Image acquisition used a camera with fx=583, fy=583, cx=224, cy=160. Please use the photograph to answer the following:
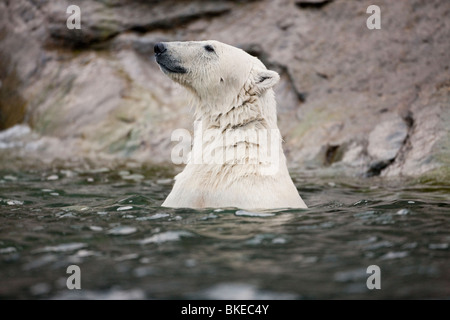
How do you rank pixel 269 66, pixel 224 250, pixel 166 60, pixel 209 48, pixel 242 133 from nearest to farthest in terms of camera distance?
pixel 224 250, pixel 242 133, pixel 166 60, pixel 209 48, pixel 269 66

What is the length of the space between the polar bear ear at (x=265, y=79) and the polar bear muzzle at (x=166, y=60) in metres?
0.63

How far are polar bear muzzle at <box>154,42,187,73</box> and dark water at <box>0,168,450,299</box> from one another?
1123mm

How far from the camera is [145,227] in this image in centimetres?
374

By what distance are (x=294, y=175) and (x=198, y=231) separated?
378 cm

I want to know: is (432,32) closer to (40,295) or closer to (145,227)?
(145,227)

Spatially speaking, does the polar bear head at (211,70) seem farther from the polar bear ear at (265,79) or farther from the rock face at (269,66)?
the rock face at (269,66)

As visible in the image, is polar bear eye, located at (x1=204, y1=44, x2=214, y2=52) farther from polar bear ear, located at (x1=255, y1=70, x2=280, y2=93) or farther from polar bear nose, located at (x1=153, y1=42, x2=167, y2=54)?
polar bear ear, located at (x1=255, y1=70, x2=280, y2=93)

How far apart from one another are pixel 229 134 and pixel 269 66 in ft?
17.6

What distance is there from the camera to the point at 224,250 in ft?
10.5

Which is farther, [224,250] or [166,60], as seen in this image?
[166,60]

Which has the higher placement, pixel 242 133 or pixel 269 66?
pixel 269 66

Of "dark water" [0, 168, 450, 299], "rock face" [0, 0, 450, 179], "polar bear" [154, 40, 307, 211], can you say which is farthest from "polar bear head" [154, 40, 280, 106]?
"rock face" [0, 0, 450, 179]

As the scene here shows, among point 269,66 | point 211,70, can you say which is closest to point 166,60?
point 211,70

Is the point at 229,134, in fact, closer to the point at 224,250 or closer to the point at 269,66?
the point at 224,250
